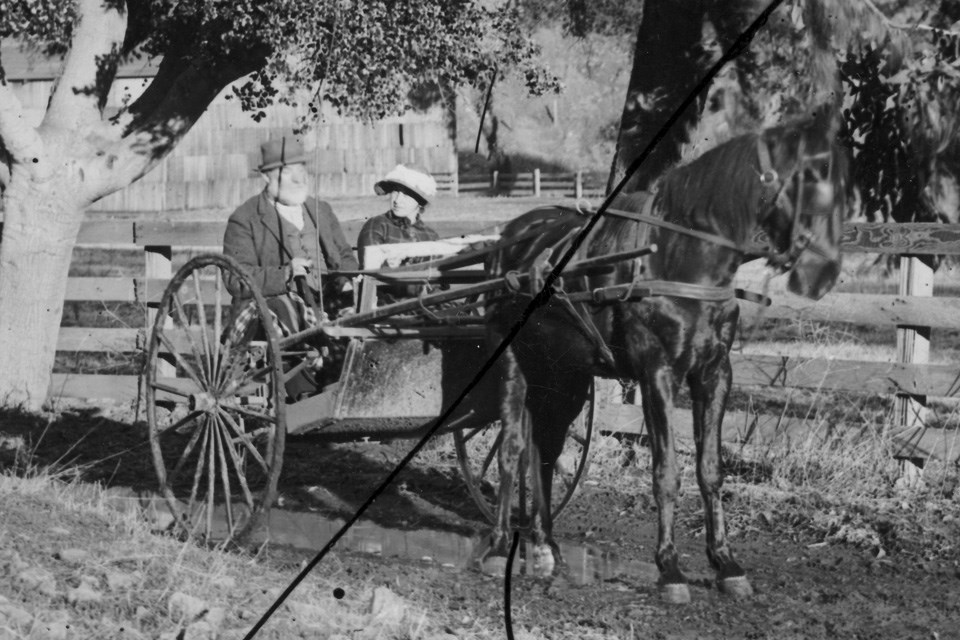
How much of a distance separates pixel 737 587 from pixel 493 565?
4.51 feet

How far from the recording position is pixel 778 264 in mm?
6191

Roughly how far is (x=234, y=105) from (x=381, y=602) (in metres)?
20.2

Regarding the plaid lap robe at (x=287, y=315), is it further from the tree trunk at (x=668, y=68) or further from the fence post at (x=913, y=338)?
the fence post at (x=913, y=338)

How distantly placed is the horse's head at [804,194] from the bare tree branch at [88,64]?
6.76 meters

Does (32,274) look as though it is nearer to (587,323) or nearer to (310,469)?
(310,469)

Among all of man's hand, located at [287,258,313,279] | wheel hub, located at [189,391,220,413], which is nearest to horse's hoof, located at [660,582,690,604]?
wheel hub, located at [189,391,220,413]

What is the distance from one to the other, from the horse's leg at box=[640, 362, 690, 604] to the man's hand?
2.42 m

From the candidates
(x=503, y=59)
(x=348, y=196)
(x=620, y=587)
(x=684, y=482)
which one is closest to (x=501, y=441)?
(x=620, y=587)

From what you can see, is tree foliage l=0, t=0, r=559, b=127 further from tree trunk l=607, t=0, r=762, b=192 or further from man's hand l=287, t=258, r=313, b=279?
man's hand l=287, t=258, r=313, b=279

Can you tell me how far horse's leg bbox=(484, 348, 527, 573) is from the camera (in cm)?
757

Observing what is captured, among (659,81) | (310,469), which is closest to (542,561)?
(310,469)

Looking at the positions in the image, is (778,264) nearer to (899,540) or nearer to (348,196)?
(899,540)

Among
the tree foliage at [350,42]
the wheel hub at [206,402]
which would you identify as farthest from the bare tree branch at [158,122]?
the wheel hub at [206,402]

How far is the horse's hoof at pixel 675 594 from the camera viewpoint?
21.4 feet
